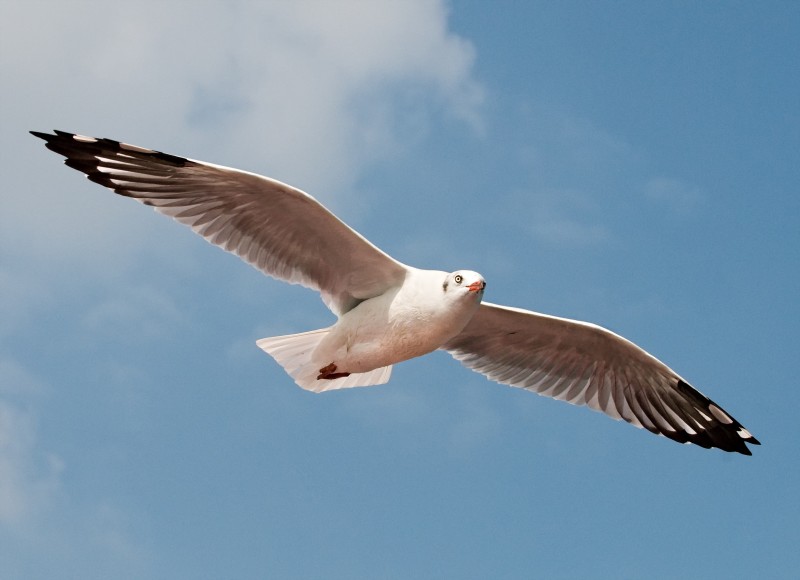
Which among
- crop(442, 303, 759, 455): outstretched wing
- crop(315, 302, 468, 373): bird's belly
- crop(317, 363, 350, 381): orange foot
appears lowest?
crop(317, 363, 350, 381): orange foot

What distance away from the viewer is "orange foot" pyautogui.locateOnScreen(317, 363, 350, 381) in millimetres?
10188

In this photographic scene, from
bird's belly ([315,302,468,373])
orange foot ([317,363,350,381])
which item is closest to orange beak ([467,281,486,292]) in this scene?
bird's belly ([315,302,468,373])

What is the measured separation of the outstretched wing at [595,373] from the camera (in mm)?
11062

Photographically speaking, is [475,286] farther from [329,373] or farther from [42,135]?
[42,135]

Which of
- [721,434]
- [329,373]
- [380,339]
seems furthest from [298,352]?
[721,434]

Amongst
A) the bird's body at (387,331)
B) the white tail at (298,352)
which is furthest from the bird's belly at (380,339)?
the white tail at (298,352)

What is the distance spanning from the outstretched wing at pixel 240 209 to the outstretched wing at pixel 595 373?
1389 millimetres

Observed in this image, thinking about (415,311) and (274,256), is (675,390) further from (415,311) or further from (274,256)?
(274,256)

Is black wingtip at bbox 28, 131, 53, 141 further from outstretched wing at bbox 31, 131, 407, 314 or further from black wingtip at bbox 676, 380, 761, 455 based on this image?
black wingtip at bbox 676, 380, 761, 455

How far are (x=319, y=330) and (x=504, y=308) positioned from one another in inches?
64.6

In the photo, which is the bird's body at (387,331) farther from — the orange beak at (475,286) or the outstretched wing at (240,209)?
the outstretched wing at (240,209)

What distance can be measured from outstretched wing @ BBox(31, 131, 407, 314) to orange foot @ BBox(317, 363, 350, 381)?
64cm

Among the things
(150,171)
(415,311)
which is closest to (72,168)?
(150,171)

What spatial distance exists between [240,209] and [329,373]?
160 cm
